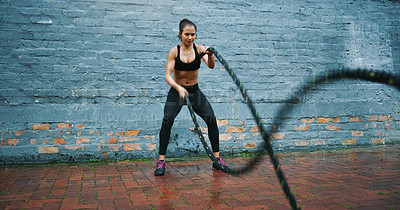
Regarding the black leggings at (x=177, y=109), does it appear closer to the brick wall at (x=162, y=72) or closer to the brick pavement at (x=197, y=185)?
the brick pavement at (x=197, y=185)

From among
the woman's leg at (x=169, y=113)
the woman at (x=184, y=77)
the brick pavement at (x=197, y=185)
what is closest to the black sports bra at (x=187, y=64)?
the woman at (x=184, y=77)

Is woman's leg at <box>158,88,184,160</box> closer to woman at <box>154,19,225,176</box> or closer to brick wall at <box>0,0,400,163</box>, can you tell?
woman at <box>154,19,225,176</box>

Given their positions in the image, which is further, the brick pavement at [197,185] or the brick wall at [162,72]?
the brick wall at [162,72]

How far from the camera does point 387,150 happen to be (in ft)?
17.8

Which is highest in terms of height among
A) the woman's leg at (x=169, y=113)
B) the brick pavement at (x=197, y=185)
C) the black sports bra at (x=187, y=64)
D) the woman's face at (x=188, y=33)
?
the woman's face at (x=188, y=33)

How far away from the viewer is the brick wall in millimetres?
4531

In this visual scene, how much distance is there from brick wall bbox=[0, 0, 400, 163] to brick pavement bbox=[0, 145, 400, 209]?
0.49 m

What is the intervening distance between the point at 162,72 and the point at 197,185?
2169 millimetres

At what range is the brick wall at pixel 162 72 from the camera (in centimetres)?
453

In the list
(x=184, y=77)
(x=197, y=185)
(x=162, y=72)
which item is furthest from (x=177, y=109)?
(x=162, y=72)

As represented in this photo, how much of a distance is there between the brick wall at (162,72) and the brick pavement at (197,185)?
1.61ft

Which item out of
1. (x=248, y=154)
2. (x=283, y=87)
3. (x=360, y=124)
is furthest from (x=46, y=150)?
(x=360, y=124)

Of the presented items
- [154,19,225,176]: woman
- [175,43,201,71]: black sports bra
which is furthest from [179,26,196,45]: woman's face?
[175,43,201,71]: black sports bra

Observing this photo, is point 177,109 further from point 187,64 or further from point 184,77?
point 187,64
